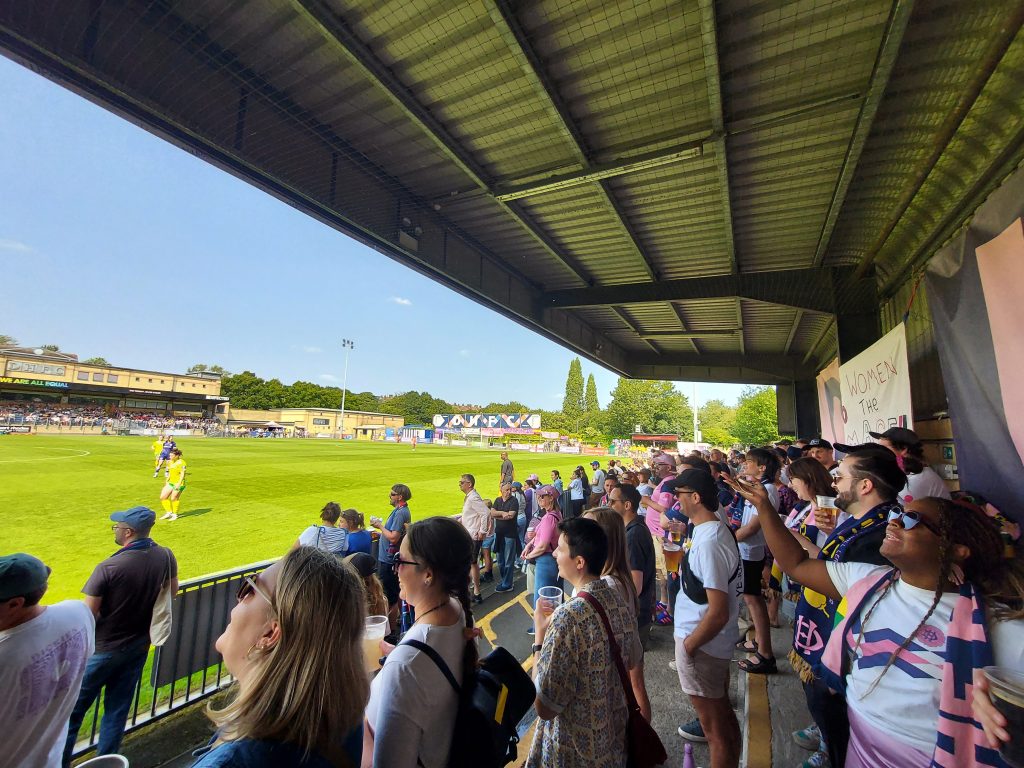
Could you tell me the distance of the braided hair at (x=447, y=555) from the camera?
1.70 m

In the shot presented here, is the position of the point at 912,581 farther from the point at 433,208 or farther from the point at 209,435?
the point at 209,435

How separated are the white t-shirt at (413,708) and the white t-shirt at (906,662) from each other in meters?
1.62

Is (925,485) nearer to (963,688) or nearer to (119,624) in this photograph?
(963,688)

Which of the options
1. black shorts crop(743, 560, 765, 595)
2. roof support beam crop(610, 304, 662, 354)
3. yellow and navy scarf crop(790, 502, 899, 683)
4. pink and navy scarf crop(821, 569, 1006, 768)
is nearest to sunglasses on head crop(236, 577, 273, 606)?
pink and navy scarf crop(821, 569, 1006, 768)

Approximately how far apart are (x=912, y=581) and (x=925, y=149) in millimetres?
4175

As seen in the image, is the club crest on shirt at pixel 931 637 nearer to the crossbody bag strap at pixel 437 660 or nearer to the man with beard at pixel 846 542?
the man with beard at pixel 846 542

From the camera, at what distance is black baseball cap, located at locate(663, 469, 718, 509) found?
2742 mm

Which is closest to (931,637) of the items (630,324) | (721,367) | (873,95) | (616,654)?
(616,654)

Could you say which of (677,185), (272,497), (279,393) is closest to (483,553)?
(677,185)

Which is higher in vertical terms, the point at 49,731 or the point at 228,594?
the point at 49,731

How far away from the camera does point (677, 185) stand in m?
4.79

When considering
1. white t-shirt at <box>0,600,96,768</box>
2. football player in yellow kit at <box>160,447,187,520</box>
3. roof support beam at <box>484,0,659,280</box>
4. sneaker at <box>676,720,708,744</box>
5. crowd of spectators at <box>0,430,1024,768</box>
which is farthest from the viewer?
football player in yellow kit at <box>160,447,187,520</box>

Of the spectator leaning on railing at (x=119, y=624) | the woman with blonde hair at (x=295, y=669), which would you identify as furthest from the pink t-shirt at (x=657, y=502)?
the spectator leaning on railing at (x=119, y=624)

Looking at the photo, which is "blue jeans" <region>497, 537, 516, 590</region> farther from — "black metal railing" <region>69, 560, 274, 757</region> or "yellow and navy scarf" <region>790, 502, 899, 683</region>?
"yellow and navy scarf" <region>790, 502, 899, 683</region>
